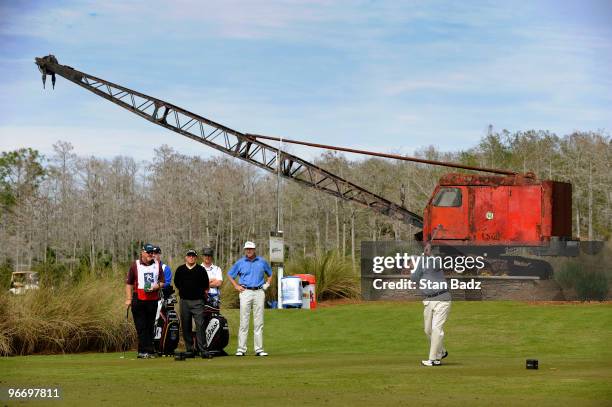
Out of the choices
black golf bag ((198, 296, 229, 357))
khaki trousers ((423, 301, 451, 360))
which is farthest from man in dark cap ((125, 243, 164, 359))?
khaki trousers ((423, 301, 451, 360))

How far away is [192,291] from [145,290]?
0.85 meters

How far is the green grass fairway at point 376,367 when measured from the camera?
39.8 feet

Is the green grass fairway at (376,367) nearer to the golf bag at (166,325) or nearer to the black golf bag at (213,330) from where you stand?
the black golf bag at (213,330)

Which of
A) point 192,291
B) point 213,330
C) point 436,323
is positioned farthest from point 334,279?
point 436,323

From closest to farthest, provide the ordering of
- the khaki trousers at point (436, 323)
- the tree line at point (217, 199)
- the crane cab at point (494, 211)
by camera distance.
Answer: the khaki trousers at point (436, 323) < the crane cab at point (494, 211) < the tree line at point (217, 199)

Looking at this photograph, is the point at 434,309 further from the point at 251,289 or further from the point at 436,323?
the point at 251,289

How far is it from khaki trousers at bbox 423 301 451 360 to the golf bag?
202 inches

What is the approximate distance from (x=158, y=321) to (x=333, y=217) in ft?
223

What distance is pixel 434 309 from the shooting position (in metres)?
16.7

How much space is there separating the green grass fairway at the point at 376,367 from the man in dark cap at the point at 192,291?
26.8 inches

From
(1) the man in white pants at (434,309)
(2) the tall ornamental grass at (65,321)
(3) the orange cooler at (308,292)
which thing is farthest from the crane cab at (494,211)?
(1) the man in white pants at (434,309)

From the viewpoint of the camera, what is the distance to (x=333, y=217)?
87.4 meters

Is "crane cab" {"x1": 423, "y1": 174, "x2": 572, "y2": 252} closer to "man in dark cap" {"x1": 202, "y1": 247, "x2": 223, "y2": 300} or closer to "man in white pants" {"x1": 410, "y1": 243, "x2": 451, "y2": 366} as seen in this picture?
"man in dark cap" {"x1": 202, "y1": 247, "x2": 223, "y2": 300}

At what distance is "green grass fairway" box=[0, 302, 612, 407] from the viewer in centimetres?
1213
